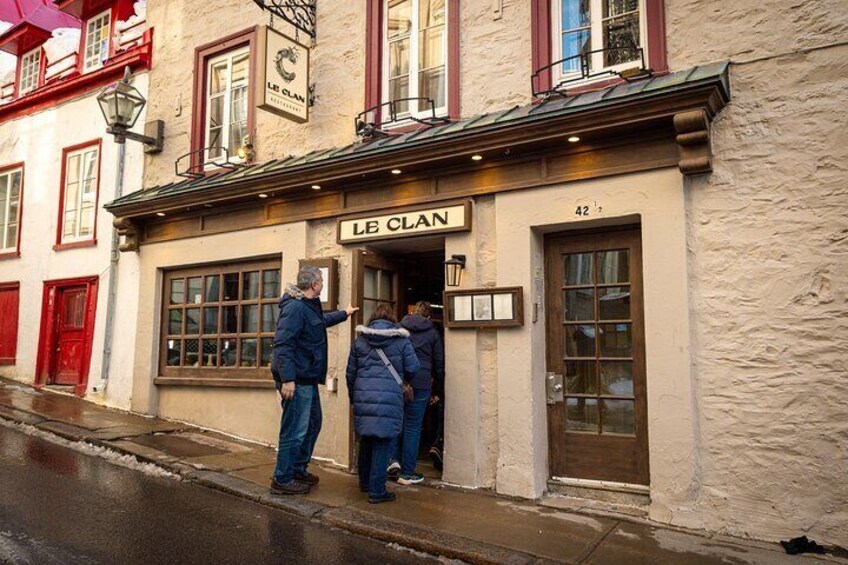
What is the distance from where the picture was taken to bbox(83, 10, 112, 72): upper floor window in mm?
12453

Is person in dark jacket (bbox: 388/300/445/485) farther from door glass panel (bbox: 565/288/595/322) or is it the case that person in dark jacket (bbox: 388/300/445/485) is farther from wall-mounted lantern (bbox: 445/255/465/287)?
door glass panel (bbox: 565/288/595/322)

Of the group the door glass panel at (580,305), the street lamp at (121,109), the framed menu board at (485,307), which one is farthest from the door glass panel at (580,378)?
the street lamp at (121,109)

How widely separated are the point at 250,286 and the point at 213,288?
0.78 m

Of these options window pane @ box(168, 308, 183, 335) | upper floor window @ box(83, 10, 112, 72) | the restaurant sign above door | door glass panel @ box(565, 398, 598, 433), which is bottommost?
door glass panel @ box(565, 398, 598, 433)

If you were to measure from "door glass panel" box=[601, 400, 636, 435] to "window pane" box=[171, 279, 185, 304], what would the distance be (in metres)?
6.51

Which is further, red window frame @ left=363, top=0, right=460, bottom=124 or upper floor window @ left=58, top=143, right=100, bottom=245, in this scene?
upper floor window @ left=58, top=143, right=100, bottom=245

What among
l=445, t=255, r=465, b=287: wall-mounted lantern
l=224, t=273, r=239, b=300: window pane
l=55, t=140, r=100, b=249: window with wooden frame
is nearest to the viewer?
l=445, t=255, r=465, b=287: wall-mounted lantern

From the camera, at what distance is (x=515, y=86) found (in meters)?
7.15

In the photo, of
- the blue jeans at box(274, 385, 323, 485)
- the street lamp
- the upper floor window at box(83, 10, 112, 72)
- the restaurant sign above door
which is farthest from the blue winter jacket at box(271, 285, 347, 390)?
the upper floor window at box(83, 10, 112, 72)

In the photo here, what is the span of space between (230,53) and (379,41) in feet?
9.41

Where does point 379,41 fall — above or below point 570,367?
above

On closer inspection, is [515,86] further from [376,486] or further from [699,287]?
[376,486]

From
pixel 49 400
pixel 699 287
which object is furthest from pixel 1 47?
pixel 699 287

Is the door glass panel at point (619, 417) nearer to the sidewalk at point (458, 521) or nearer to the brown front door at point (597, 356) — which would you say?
the brown front door at point (597, 356)
